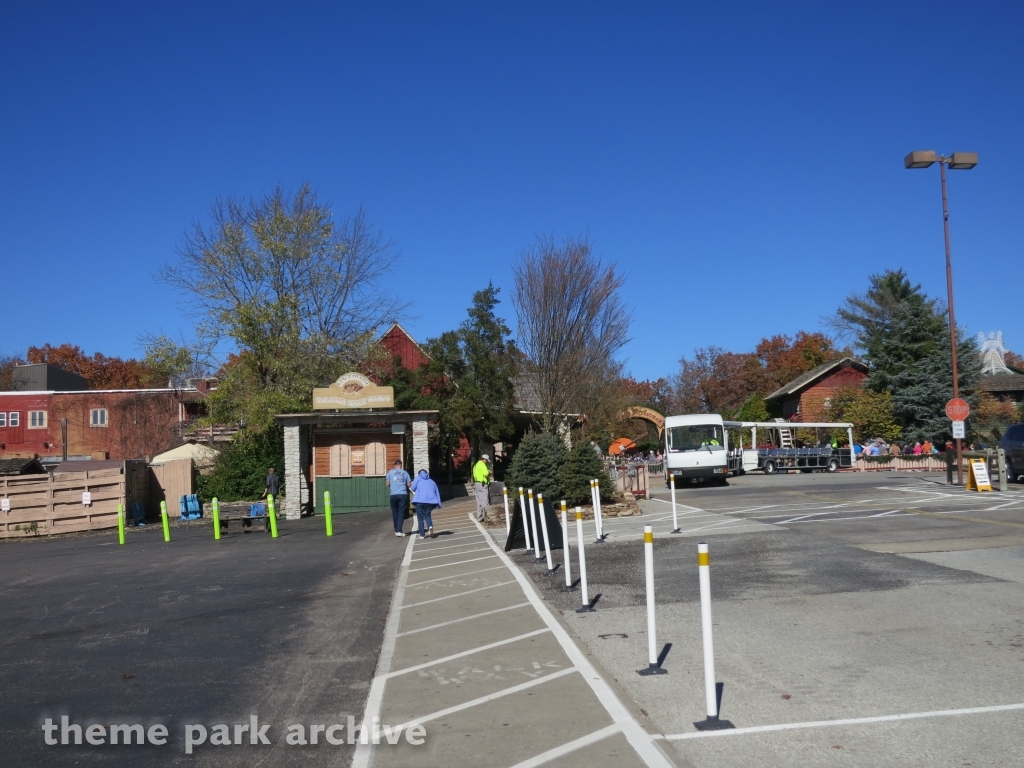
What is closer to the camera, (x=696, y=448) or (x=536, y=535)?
(x=536, y=535)

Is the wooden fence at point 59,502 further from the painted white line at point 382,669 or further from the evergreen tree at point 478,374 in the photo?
the painted white line at point 382,669

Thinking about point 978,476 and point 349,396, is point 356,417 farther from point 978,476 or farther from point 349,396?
A: point 978,476

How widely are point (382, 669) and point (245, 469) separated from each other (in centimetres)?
2532

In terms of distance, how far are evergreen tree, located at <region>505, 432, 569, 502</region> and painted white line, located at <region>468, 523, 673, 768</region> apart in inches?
461

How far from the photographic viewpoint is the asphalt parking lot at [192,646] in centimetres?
630

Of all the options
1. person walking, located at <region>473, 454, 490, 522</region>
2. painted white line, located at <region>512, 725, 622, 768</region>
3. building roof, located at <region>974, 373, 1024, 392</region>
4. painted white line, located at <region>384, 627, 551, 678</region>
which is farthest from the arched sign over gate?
painted white line, located at <region>512, 725, 622, 768</region>

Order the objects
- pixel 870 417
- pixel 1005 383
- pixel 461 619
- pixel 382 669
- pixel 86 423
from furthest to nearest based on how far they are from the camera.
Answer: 1. pixel 1005 383
2. pixel 86 423
3. pixel 870 417
4. pixel 461 619
5. pixel 382 669

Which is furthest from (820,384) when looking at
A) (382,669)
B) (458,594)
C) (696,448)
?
(382,669)

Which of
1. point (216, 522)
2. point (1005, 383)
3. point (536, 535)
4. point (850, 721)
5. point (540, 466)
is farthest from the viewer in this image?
point (1005, 383)

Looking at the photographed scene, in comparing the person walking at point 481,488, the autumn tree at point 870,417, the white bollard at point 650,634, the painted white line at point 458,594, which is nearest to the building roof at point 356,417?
Result: the person walking at point 481,488

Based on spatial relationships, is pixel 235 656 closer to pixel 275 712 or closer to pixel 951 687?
pixel 275 712

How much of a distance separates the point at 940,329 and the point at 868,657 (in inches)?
1983

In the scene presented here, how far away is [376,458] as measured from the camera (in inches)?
1129

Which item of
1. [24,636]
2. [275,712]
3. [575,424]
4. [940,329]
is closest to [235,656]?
[275,712]
